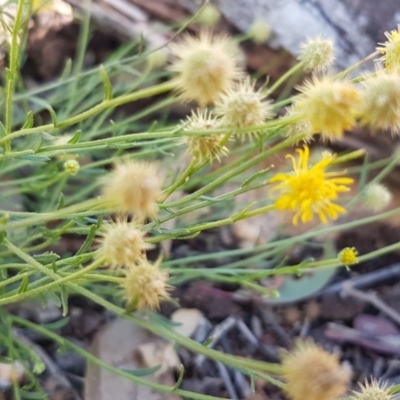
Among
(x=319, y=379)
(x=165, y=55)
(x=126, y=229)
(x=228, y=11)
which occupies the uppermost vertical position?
(x=228, y=11)

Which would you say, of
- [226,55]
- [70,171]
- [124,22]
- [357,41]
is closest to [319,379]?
[226,55]

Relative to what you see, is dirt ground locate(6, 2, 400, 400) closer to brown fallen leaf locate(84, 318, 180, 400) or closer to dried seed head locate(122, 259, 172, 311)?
brown fallen leaf locate(84, 318, 180, 400)

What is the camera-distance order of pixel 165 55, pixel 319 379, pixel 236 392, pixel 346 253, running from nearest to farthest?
pixel 319 379
pixel 346 253
pixel 236 392
pixel 165 55

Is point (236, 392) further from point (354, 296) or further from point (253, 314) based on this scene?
point (354, 296)

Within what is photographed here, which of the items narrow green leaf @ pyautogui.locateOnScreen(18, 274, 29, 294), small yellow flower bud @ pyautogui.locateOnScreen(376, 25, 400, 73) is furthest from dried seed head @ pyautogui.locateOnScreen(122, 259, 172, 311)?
small yellow flower bud @ pyautogui.locateOnScreen(376, 25, 400, 73)

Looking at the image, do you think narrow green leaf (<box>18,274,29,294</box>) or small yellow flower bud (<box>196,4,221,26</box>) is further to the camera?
small yellow flower bud (<box>196,4,221,26</box>)

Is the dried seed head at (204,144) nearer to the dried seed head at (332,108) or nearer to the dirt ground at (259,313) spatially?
the dried seed head at (332,108)

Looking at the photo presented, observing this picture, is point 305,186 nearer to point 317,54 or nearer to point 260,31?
point 317,54
